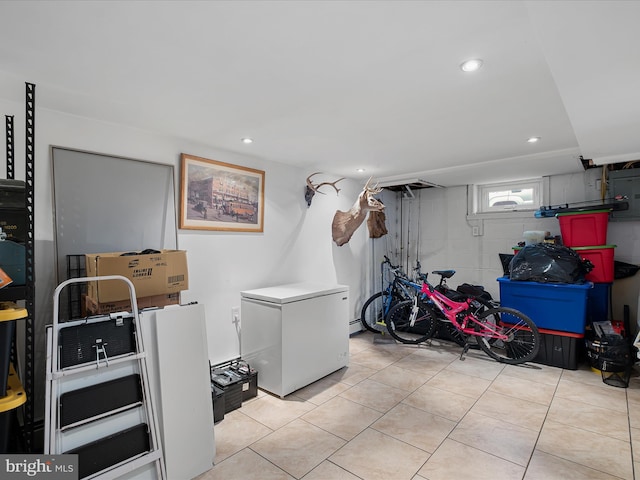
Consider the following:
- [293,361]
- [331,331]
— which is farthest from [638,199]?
[293,361]


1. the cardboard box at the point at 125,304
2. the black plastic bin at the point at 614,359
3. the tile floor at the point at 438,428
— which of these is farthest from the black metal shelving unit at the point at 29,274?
the black plastic bin at the point at 614,359

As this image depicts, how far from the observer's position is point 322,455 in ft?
6.64

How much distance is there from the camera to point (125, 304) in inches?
76.3

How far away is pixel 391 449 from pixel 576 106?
2.35 metres

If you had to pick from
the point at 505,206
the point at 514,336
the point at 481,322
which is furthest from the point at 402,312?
the point at 505,206

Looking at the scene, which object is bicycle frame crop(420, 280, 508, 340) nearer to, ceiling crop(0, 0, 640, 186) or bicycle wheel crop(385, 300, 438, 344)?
bicycle wheel crop(385, 300, 438, 344)

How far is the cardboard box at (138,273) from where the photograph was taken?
184 cm

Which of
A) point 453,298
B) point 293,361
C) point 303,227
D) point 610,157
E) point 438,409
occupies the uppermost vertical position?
point 610,157

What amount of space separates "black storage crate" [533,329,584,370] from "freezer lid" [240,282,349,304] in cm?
218

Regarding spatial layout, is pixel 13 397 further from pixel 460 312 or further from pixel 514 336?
pixel 514 336

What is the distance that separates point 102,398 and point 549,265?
3928mm

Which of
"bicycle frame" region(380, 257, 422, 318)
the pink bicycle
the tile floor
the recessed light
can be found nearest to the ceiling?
the recessed light

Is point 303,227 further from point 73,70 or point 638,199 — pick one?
point 638,199

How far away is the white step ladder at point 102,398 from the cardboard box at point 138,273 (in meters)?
0.15
